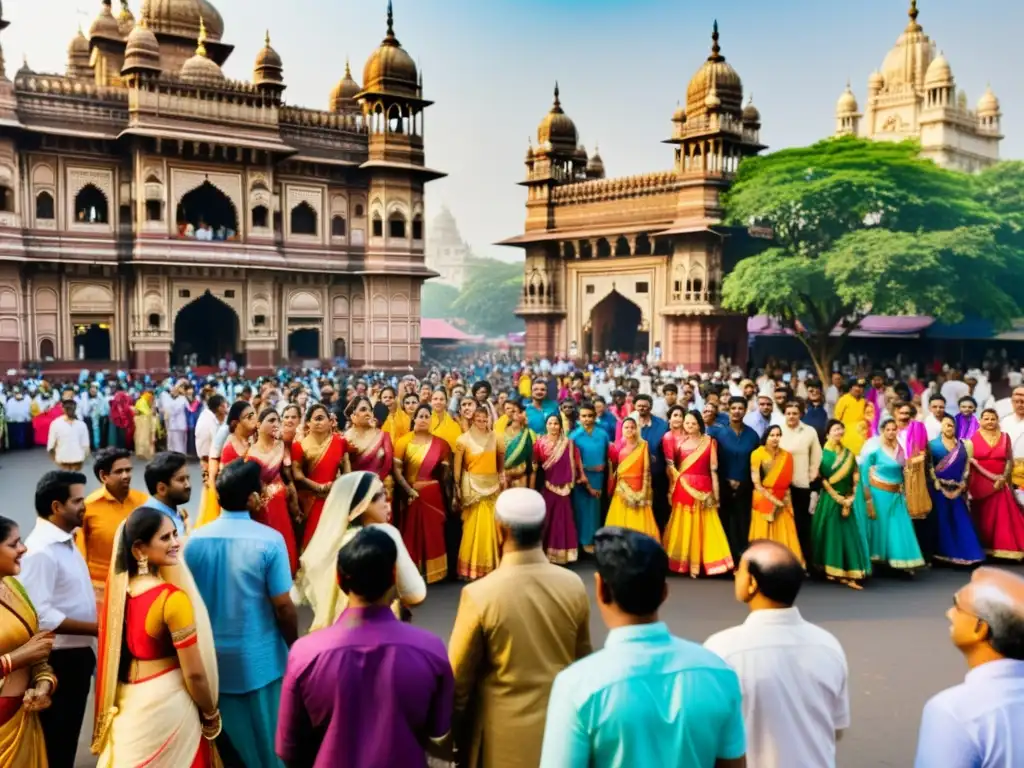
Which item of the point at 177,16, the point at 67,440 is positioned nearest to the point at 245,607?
the point at 67,440

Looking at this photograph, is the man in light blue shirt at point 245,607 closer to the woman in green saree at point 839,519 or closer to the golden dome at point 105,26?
the woman in green saree at point 839,519

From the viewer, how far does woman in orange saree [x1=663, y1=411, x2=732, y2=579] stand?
6.99m

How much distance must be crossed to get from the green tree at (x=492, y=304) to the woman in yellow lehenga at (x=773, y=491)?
66159 millimetres

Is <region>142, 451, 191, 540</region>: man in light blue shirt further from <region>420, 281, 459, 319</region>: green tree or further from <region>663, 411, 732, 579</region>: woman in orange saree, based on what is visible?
<region>420, 281, 459, 319</region>: green tree

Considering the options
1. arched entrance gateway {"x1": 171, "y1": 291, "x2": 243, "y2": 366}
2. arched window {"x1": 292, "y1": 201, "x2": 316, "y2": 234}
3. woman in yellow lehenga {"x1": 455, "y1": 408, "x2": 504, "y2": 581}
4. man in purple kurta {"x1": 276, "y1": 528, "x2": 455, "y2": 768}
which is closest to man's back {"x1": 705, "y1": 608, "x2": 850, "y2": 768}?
man in purple kurta {"x1": 276, "y1": 528, "x2": 455, "y2": 768}

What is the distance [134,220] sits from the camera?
2381cm

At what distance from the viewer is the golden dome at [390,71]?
2684 cm

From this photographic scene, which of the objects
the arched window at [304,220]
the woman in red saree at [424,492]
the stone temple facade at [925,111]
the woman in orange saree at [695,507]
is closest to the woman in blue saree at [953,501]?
the woman in orange saree at [695,507]

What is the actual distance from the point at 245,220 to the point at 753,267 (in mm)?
14082

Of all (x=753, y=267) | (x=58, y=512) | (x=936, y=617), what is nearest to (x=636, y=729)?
(x=58, y=512)

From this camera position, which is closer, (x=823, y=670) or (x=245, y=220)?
(x=823, y=670)

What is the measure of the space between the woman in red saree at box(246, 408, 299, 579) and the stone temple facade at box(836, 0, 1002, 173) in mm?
49420

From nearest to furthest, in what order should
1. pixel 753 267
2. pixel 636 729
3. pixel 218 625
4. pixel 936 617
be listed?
pixel 636 729 < pixel 218 625 < pixel 936 617 < pixel 753 267

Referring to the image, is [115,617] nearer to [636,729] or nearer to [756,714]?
[636,729]
